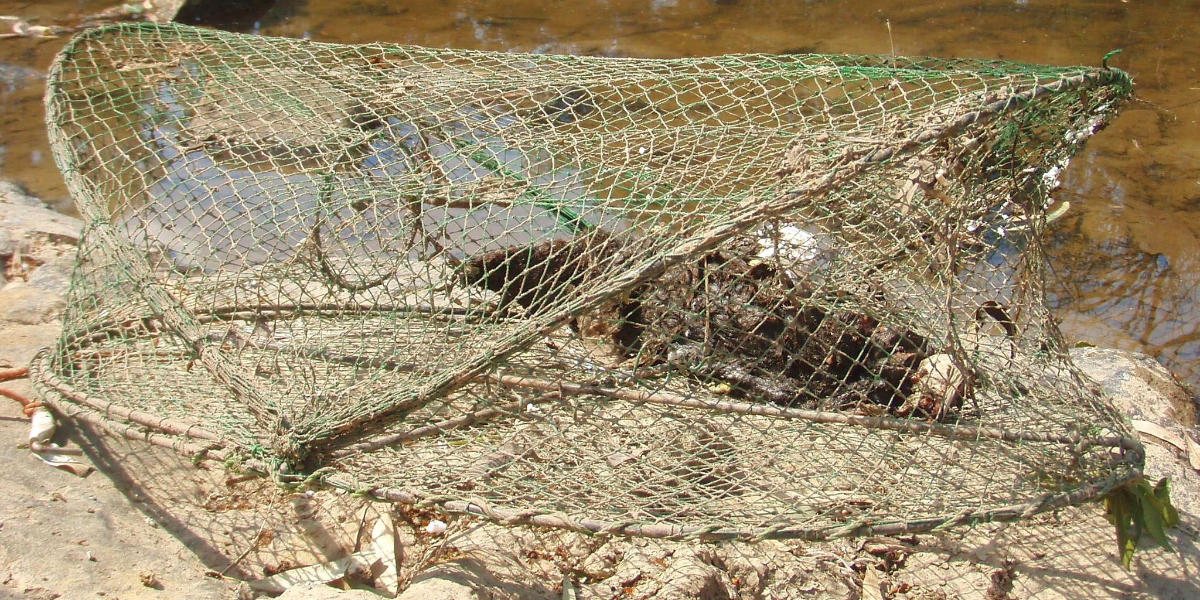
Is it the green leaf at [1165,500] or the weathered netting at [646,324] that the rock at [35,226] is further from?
the green leaf at [1165,500]

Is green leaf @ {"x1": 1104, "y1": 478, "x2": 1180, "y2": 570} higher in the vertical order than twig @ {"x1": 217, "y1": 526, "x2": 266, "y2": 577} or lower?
higher

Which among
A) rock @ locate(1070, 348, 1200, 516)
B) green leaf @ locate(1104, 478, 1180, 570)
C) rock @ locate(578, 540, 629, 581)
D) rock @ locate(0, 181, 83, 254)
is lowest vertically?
rock @ locate(578, 540, 629, 581)

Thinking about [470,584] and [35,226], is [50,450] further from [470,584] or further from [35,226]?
[35,226]

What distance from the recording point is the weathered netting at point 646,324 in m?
2.27

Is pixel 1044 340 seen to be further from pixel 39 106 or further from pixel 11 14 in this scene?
pixel 11 14

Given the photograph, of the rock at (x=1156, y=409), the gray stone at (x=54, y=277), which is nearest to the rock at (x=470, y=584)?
the rock at (x=1156, y=409)

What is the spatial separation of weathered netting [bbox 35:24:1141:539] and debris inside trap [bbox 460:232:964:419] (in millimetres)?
15

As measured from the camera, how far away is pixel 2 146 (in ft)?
17.8

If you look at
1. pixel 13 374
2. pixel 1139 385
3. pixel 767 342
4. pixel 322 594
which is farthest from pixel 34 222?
pixel 1139 385

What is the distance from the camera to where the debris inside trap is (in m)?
2.59

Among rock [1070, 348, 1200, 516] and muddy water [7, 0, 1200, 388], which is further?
muddy water [7, 0, 1200, 388]

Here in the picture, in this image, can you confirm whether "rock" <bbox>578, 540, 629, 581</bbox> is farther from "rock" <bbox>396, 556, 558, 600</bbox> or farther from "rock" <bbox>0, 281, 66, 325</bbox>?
"rock" <bbox>0, 281, 66, 325</bbox>

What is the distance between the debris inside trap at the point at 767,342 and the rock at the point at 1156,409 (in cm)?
61

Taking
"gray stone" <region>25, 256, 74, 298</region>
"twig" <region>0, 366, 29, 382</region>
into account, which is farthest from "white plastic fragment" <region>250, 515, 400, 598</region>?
"gray stone" <region>25, 256, 74, 298</region>
